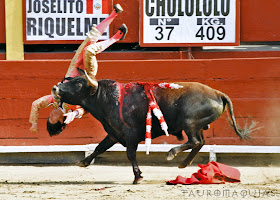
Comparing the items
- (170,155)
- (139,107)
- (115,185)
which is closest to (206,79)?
(139,107)

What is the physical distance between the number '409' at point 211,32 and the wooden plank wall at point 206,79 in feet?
1.18

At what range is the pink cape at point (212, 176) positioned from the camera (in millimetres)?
6867

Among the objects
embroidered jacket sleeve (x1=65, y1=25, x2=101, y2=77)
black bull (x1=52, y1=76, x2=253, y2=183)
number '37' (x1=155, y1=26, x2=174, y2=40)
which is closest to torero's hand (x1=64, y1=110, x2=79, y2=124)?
black bull (x1=52, y1=76, x2=253, y2=183)

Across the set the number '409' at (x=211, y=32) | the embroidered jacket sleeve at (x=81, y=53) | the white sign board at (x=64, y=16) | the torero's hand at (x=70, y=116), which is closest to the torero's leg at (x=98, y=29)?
the embroidered jacket sleeve at (x=81, y=53)

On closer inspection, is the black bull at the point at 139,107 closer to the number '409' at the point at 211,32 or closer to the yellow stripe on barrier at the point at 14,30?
the number '409' at the point at 211,32


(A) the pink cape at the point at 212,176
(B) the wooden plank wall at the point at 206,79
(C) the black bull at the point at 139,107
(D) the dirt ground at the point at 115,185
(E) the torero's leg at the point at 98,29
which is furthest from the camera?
(B) the wooden plank wall at the point at 206,79

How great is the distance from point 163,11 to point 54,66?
56.2 inches

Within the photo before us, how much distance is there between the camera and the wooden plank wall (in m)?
8.60

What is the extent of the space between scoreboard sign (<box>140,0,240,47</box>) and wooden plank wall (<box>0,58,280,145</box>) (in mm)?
329

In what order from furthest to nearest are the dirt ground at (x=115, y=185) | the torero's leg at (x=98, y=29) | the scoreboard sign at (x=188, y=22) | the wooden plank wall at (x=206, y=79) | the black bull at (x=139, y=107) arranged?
the scoreboard sign at (x=188, y=22) → the wooden plank wall at (x=206, y=79) → the torero's leg at (x=98, y=29) → the black bull at (x=139, y=107) → the dirt ground at (x=115, y=185)

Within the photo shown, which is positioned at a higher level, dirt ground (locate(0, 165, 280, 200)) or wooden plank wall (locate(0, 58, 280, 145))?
wooden plank wall (locate(0, 58, 280, 145))

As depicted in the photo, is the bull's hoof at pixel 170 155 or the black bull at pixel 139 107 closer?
the bull's hoof at pixel 170 155

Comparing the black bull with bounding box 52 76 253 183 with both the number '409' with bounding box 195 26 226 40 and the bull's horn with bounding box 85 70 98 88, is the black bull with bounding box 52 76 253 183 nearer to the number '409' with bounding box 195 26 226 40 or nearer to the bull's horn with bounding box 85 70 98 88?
the bull's horn with bounding box 85 70 98 88

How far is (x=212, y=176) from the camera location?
6922 millimetres
